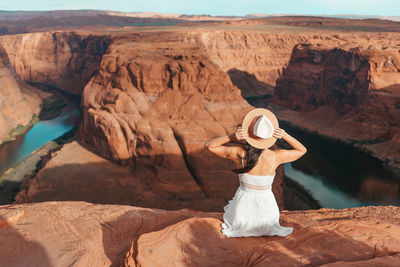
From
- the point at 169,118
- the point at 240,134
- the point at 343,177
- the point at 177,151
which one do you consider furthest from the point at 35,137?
the point at 240,134

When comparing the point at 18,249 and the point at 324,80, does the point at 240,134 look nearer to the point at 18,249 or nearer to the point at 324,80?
the point at 18,249

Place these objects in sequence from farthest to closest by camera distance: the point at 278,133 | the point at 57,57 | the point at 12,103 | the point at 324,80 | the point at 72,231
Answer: the point at 57,57 < the point at 324,80 < the point at 12,103 < the point at 72,231 < the point at 278,133

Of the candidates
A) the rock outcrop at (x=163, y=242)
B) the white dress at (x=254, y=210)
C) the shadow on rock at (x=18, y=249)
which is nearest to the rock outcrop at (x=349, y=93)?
the rock outcrop at (x=163, y=242)

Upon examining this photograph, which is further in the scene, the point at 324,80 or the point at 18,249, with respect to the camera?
the point at 324,80

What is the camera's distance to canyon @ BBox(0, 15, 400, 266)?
6.37m

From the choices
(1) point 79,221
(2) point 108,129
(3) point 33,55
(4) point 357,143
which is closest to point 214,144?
(1) point 79,221

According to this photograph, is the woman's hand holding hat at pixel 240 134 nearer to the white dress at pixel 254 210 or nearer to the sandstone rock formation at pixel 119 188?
the white dress at pixel 254 210

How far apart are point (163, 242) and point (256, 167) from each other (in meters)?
2.56

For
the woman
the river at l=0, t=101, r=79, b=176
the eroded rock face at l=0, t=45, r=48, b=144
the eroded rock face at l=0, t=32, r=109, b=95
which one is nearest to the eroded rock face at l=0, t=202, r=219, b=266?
the woman

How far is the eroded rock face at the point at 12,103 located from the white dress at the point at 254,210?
35.8m

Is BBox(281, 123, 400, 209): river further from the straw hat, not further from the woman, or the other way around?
the straw hat

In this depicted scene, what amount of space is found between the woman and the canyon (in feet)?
1.16

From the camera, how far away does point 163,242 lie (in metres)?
6.27

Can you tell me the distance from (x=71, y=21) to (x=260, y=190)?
12759 centimetres
